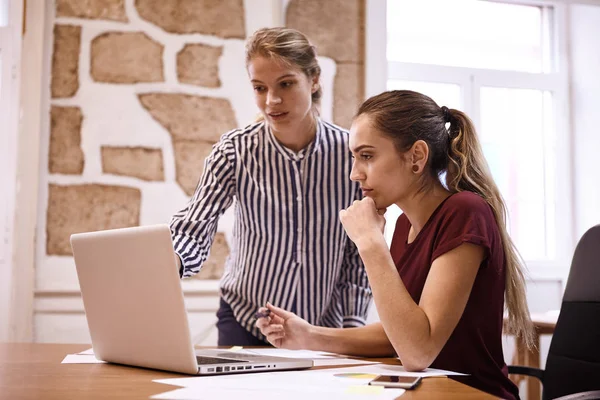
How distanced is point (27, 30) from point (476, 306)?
7.28ft

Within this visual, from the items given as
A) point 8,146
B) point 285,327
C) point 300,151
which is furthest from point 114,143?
point 285,327

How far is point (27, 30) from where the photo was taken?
2814 mm

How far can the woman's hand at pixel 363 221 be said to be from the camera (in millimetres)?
1376

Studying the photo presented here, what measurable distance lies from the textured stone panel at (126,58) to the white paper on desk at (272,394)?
215cm

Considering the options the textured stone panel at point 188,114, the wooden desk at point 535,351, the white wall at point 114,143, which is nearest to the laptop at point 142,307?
the wooden desk at point 535,351

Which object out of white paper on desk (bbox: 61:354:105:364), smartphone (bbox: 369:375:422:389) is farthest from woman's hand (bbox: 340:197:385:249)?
white paper on desk (bbox: 61:354:105:364)

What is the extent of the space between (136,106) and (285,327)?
1.65m

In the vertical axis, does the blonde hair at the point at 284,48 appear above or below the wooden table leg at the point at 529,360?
above

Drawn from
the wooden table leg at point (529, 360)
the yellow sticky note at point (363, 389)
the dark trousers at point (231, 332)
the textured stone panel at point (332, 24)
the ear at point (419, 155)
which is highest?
the textured stone panel at point (332, 24)

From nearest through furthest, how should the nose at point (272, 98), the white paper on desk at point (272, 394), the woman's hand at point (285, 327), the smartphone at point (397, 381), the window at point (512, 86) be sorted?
the white paper on desk at point (272, 394), the smartphone at point (397, 381), the woman's hand at point (285, 327), the nose at point (272, 98), the window at point (512, 86)

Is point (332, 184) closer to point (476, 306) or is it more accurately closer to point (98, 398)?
point (476, 306)

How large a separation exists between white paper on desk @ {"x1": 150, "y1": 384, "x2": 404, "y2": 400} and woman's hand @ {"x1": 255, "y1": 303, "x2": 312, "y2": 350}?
0.53 m

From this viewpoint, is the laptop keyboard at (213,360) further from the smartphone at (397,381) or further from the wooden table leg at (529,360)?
the wooden table leg at (529,360)

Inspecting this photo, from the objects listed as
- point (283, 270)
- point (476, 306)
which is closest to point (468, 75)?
point (283, 270)
